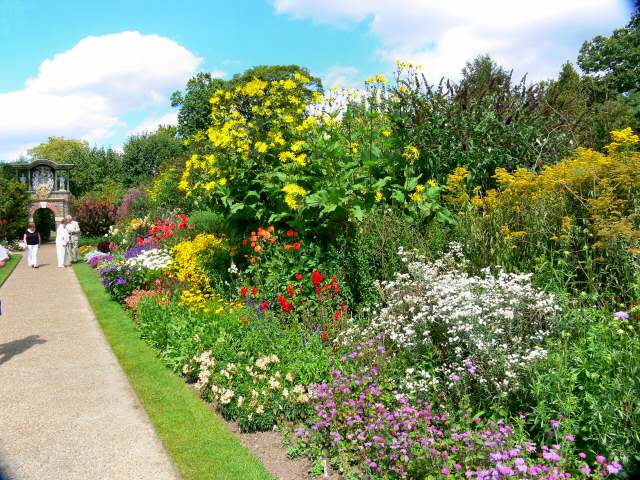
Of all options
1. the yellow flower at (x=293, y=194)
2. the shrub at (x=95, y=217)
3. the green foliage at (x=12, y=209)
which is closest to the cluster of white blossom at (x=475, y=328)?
the yellow flower at (x=293, y=194)

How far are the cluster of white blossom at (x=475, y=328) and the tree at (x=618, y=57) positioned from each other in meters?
30.9

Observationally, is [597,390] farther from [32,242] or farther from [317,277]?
[32,242]

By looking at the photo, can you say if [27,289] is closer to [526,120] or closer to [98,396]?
[98,396]

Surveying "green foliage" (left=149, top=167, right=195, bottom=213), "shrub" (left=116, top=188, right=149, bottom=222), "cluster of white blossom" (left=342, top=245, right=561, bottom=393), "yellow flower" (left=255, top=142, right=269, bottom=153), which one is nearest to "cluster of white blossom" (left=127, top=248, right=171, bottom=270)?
"yellow flower" (left=255, top=142, right=269, bottom=153)

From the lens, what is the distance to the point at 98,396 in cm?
547

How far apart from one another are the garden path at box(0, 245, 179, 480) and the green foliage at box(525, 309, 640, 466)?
2.79 metres

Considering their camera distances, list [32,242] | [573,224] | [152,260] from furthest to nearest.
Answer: [32,242]
[152,260]
[573,224]

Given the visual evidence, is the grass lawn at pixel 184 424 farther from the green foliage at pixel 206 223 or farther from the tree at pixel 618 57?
the tree at pixel 618 57

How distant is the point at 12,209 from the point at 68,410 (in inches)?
981

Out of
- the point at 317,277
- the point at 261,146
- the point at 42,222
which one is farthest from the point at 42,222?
the point at 317,277

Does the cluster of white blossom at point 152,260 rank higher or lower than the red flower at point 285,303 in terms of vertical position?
higher

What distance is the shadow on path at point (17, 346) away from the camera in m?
7.04

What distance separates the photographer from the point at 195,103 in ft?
130

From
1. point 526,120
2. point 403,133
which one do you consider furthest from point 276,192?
point 526,120
